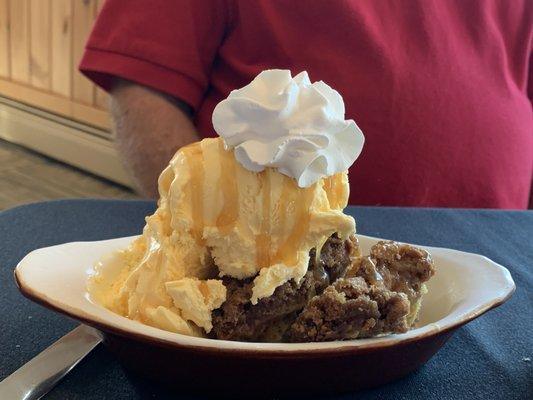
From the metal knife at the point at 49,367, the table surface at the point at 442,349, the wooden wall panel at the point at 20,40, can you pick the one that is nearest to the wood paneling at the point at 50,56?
the wooden wall panel at the point at 20,40

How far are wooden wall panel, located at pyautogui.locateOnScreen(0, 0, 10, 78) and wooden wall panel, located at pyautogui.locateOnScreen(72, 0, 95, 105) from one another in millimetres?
632

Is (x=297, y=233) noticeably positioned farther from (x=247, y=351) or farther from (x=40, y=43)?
(x=40, y=43)

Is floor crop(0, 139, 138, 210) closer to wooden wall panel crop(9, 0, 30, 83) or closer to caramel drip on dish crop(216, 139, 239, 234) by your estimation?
wooden wall panel crop(9, 0, 30, 83)

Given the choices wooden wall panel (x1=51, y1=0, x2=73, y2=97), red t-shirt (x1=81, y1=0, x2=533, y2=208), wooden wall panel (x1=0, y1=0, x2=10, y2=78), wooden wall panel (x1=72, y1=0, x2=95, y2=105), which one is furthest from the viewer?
wooden wall panel (x1=0, y1=0, x2=10, y2=78)

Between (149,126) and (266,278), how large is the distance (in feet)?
2.45

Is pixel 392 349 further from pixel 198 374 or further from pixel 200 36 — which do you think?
pixel 200 36

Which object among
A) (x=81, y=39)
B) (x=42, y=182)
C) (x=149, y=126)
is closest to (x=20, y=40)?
(x=81, y=39)

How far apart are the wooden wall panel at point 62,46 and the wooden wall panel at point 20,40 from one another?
0.26 metres

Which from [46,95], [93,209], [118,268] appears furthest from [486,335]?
[46,95]

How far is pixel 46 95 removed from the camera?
3.14m

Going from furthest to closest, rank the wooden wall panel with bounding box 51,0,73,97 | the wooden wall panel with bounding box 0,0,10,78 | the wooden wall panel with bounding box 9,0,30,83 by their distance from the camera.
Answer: the wooden wall panel with bounding box 0,0,10,78 < the wooden wall panel with bounding box 9,0,30,83 < the wooden wall panel with bounding box 51,0,73,97

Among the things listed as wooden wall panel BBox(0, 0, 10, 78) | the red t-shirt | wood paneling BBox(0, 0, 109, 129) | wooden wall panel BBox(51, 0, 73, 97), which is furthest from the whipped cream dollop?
wooden wall panel BBox(0, 0, 10, 78)

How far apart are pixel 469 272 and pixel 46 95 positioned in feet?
9.14

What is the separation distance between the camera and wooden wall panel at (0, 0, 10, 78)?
336 centimetres
